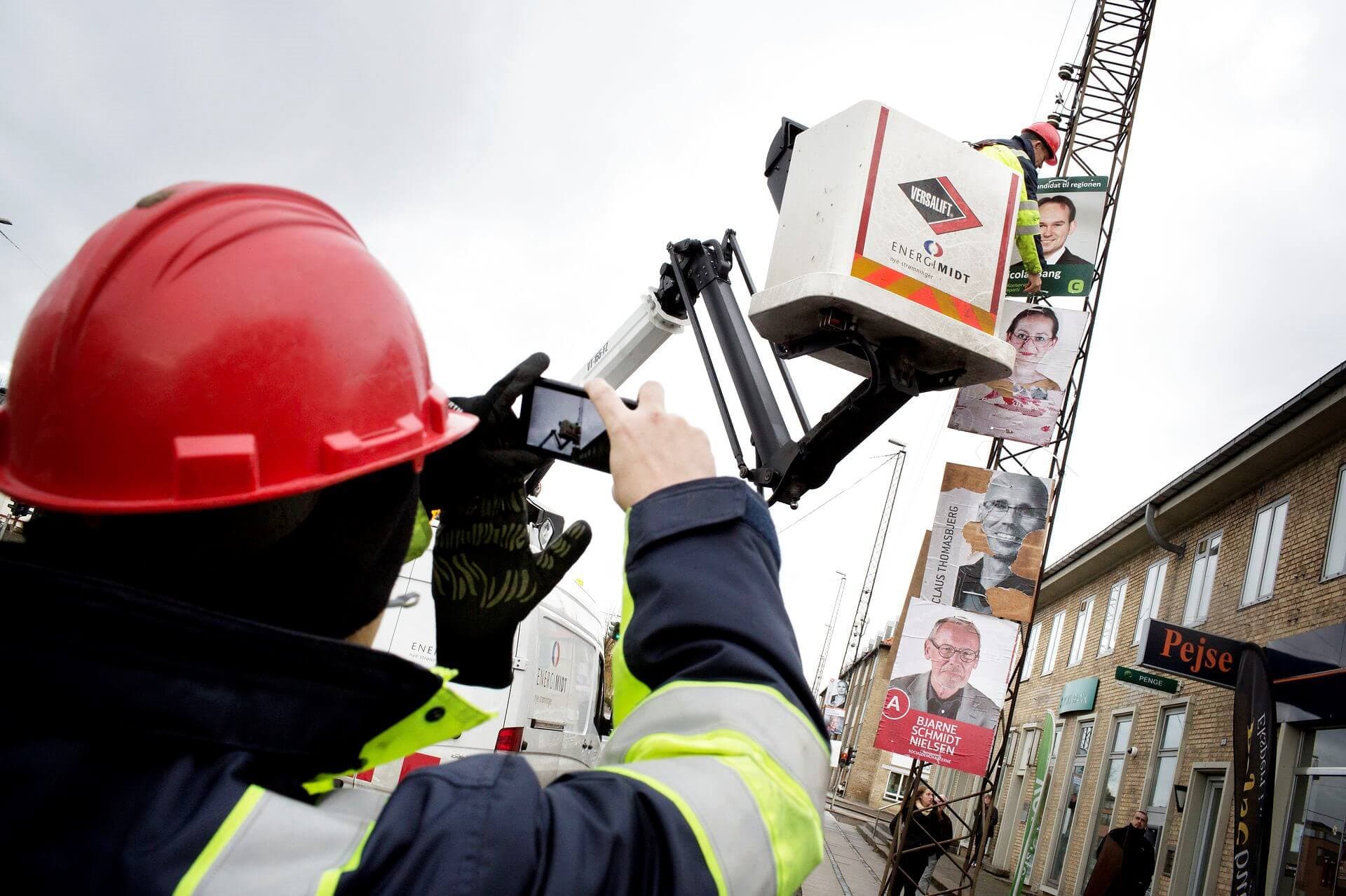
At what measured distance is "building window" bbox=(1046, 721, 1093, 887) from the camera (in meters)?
19.4

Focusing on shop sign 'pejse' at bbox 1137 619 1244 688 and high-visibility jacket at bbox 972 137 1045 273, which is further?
shop sign 'pejse' at bbox 1137 619 1244 688

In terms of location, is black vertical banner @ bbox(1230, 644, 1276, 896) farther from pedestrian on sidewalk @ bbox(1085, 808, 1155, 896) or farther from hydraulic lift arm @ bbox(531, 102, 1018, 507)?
hydraulic lift arm @ bbox(531, 102, 1018, 507)

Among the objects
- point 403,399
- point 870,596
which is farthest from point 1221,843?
point 870,596

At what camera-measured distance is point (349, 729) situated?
0.92m

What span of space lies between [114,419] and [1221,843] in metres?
14.5

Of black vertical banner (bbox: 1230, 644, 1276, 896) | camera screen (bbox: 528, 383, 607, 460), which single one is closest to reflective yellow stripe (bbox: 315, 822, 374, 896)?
camera screen (bbox: 528, 383, 607, 460)

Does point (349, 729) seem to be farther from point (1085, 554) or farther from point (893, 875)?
point (1085, 554)

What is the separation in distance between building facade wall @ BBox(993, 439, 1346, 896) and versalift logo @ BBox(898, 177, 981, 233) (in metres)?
8.59

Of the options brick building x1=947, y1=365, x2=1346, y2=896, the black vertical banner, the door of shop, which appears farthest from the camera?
brick building x1=947, y1=365, x2=1346, y2=896

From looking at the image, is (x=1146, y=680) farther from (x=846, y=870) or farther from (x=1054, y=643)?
(x=1054, y=643)

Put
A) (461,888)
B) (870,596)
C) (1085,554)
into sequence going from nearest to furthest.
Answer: (461,888)
(1085,554)
(870,596)

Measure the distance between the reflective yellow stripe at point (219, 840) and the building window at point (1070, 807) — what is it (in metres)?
20.7

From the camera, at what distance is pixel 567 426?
144 centimetres

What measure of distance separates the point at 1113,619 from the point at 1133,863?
9159mm
